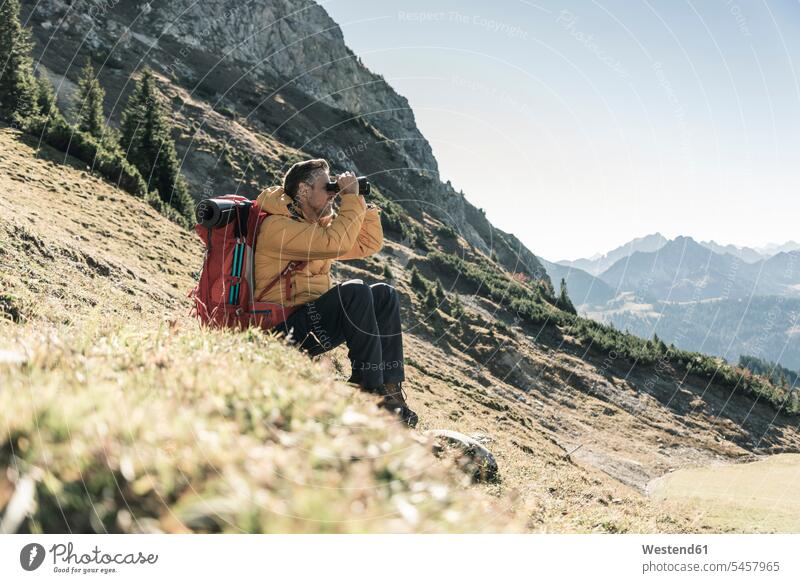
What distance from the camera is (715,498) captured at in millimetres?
8211

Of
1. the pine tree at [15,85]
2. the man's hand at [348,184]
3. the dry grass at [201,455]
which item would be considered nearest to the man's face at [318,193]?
the man's hand at [348,184]

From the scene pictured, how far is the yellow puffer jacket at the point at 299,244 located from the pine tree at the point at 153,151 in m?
23.0

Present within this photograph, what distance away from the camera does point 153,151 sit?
28.2 metres

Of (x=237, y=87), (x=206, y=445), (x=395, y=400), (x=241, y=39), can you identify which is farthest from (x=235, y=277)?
(x=241, y=39)

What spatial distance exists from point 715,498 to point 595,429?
2138 centimetres

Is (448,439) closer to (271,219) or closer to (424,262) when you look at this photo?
(271,219)

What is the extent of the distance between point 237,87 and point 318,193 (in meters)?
71.9

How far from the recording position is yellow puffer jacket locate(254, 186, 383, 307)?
4797mm

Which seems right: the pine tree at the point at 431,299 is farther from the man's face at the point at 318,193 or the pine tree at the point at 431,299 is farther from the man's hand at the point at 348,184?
the man's hand at the point at 348,184

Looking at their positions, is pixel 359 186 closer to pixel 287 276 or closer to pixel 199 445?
pixel 287 276

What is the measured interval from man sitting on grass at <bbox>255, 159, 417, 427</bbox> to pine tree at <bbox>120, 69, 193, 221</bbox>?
75.1 ft

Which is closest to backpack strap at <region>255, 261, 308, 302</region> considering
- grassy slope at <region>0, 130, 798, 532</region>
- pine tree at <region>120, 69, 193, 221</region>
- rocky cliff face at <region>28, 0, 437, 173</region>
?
grassy slope at <region>0, 130, 798, 532</region>

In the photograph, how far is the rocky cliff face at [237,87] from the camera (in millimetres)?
44125

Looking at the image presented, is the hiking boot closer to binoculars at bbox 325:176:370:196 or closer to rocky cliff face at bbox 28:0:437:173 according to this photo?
binoculars at bbox 325:176:370:196
